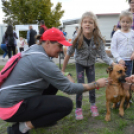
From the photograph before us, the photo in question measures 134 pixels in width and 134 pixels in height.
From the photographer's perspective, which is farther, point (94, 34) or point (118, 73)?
point (94, 34)

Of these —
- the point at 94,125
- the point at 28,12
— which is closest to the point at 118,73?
the point at 94,125

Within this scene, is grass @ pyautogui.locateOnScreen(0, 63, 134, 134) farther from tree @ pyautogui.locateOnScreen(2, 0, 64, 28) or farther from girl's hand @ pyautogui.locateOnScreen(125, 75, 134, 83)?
tree @ pyautogui.locateOnScreen(2, 0, 64, 28)

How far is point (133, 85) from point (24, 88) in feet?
4.92

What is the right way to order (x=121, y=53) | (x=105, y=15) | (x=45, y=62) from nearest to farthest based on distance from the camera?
(x=45, y=62) → (x=121, y=53) → (x=105, y=15)

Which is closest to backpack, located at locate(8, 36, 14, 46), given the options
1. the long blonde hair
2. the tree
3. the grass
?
the grass

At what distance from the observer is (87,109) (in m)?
3.16

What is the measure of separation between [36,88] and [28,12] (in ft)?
66.9

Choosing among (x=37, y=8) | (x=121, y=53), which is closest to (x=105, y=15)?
(x=37, y=8)

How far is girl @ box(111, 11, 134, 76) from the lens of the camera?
2983 millimetres

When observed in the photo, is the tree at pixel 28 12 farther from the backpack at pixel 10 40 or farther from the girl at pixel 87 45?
the girl at pixel 87 45

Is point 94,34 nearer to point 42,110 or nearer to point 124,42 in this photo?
point 124,42

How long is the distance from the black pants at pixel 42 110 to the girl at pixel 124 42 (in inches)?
53.4

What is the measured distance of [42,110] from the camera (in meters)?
2.10

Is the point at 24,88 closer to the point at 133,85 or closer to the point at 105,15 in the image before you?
the point at 133,85
